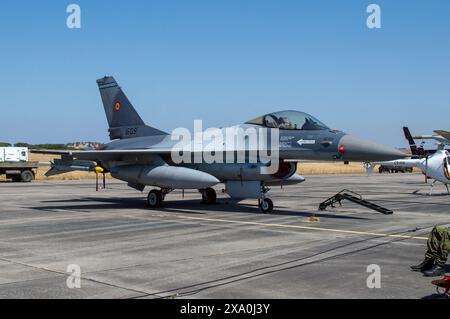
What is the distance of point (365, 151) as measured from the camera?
12812 mm

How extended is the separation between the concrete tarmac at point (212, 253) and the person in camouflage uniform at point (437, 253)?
178 mm

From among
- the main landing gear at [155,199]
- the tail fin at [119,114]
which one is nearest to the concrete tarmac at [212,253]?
the main landing gear at [155,199]

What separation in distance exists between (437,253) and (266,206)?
8.49m

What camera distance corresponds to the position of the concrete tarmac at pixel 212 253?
5.99 metres

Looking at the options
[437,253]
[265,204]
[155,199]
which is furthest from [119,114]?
[437,253]

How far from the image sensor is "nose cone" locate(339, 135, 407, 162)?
41.6ft

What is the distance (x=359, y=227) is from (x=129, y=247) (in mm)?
5736

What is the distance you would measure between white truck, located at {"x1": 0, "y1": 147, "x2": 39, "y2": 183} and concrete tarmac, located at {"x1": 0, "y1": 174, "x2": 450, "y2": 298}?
2094cm

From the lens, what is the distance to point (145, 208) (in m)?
16.8

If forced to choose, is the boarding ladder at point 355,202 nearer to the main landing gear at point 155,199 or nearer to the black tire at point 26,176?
the main landing gear at point 155,199

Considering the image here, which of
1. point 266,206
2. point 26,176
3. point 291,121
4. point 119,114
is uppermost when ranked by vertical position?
point 119,114

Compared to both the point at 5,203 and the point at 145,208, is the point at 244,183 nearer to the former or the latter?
the point at 145,208

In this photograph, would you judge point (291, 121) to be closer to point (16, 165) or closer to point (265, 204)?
point (265, 204)
